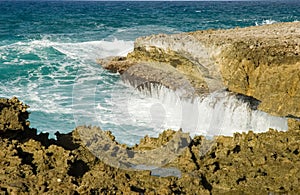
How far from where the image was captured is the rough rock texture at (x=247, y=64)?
1150 cm

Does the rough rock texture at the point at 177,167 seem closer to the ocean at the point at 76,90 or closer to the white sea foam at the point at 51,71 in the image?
the ocean at the point at 76,90

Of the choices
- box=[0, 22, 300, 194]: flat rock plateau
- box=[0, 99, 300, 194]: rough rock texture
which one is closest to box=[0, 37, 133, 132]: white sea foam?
box=[0, 22, 300, 194]: flat rock plateau

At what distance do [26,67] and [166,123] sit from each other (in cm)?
1243

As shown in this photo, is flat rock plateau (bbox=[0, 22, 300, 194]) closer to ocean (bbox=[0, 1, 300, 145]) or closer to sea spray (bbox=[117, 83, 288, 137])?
ocean (bbox=[0, 1, 300, 145])

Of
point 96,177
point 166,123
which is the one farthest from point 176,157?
point 166,123

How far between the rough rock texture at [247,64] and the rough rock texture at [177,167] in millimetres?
7454

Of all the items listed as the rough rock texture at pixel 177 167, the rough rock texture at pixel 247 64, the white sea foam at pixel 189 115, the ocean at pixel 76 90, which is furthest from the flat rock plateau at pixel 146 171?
the rough rock texture at pixel 247 64

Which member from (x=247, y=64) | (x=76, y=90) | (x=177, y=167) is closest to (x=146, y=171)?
(x=177, y=167)

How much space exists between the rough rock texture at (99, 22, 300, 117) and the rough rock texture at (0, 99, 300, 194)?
7.45 metres

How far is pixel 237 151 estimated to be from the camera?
13.6 ft

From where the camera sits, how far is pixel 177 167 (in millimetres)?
3955

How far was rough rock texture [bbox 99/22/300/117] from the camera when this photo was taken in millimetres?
11500

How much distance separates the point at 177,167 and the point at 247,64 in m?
8.97

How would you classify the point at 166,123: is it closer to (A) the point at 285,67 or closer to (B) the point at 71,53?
(A) the point at 285,67
